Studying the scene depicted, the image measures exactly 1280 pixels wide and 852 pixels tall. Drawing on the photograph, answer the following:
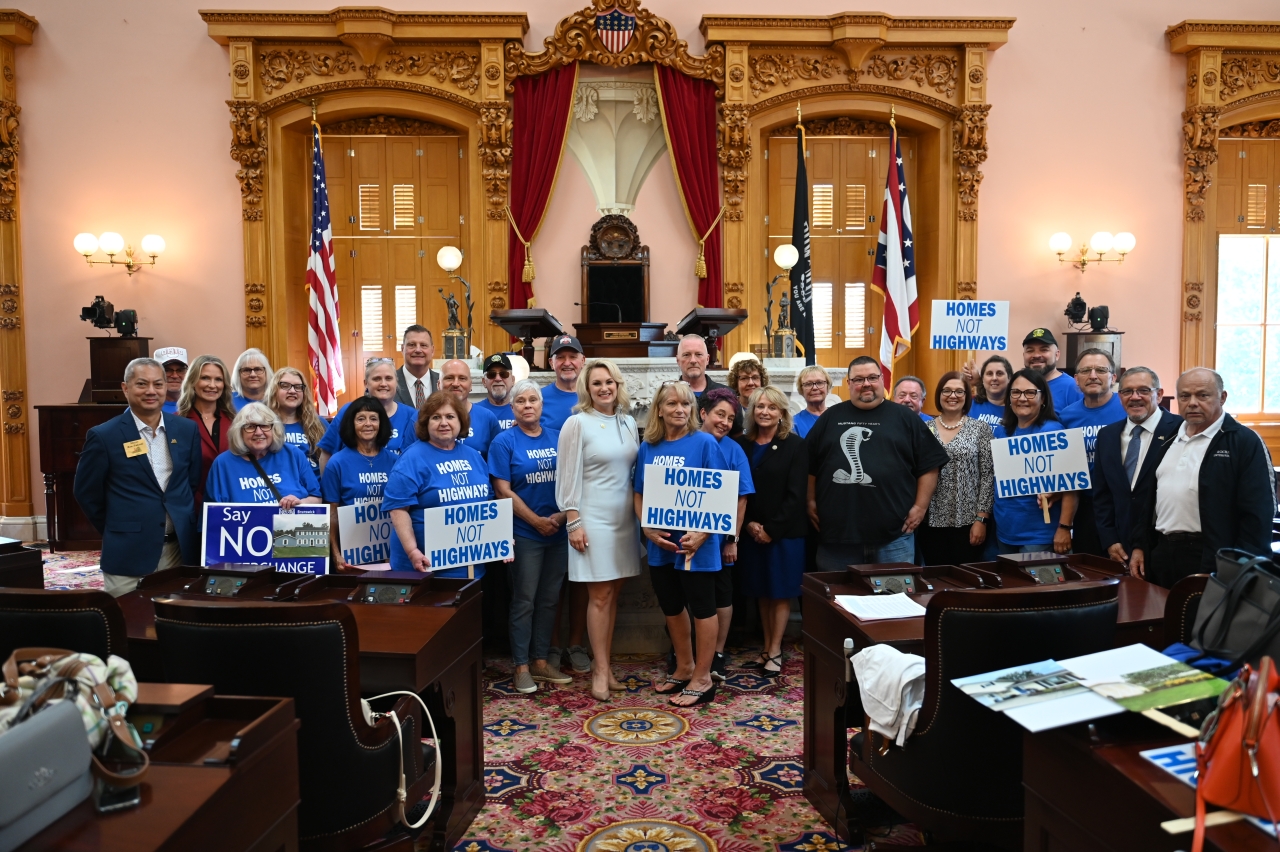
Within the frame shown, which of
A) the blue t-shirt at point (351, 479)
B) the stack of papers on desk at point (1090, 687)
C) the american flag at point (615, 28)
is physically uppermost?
the american flag at point (615, 28)

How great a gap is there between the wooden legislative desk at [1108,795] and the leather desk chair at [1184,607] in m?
0.56

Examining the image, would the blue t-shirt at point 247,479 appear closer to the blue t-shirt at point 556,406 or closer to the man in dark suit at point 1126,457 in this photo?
the blue t-shirt at point 556,406

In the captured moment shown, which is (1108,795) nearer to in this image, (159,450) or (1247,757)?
(1247,757)

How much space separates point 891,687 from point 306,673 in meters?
1.61

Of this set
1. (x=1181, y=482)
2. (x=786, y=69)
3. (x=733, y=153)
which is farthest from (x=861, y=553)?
(x=786, y=69)

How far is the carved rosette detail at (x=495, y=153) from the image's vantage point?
9430mm

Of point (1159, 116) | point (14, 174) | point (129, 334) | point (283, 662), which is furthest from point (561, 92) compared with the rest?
point (283, 662)

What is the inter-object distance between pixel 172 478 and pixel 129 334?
226 inches

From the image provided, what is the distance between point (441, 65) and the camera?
31.1 ft

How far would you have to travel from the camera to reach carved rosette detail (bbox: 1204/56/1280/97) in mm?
9797

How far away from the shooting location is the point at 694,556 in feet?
14.0

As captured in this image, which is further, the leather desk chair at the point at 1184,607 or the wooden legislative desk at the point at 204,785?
the leather desk chair at the point at 1184,607

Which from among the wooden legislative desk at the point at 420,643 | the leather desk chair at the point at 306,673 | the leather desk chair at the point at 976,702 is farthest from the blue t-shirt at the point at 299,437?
the leather desk chair at the point at 976,702

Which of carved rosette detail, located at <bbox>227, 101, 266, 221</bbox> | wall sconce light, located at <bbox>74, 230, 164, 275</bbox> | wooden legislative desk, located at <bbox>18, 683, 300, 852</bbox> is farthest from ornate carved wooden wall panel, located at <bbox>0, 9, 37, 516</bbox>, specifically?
wooden legislative desk, located at <bbox>18, 683, 300, 852</bbox>
